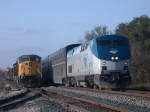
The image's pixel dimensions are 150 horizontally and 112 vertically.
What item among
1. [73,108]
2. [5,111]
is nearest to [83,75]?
[5,111]

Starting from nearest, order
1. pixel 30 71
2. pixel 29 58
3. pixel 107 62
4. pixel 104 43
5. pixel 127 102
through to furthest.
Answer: pixel 127 102
pixel 107 62
pixel 104 43
pixel 30 71
pixel 29 58

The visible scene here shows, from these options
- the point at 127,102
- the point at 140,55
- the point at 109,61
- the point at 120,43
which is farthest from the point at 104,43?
the point at 140,55

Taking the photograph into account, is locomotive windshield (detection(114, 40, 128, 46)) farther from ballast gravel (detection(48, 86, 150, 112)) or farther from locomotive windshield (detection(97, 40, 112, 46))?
ballast gravel (detection(48, 86, 150, 112))

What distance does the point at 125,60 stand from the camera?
19.0 meters

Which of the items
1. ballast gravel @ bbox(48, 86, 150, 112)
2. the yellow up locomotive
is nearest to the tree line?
the yellow up locomotive

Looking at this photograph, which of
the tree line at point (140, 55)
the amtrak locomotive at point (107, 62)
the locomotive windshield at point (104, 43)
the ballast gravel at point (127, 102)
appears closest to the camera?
the ballast gravel at point (127, 102)

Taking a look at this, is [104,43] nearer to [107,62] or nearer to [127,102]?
[107,62]

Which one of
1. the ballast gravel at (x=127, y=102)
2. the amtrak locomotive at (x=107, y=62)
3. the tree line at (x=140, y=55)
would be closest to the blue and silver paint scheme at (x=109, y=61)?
the amtrak locomotive at (x=107, y=62)

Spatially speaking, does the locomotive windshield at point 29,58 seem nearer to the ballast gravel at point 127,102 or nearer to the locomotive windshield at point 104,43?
the locomotive windshield at point 104,43

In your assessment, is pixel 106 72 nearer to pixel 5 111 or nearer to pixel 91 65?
pixel 91 65

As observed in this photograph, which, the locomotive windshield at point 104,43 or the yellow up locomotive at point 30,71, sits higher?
the locomotive windshield at point 104,43

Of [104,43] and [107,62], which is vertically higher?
[104,43]

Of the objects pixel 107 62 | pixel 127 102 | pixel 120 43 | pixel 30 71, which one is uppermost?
pixel 120 43

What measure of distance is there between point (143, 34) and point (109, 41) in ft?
79.5
